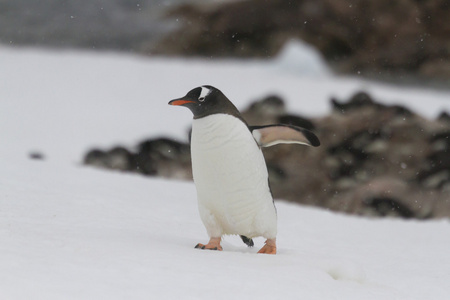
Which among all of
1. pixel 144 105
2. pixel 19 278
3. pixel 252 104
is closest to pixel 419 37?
pixel 144 105

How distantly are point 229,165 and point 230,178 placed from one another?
0.05 metres

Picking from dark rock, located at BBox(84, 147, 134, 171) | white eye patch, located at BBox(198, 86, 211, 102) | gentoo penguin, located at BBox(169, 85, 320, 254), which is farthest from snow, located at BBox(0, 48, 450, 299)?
dark rock, located at BBox(84, 147, 134, 171)

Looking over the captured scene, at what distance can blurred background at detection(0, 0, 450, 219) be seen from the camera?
584 centimetres

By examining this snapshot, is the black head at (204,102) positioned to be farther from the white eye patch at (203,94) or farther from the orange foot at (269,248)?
the orange foot at (269,248)

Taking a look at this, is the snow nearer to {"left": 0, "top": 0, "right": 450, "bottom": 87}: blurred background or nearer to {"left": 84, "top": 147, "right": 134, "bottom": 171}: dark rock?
{"left": 84, "top": 147, "right": 134, "bottom": 171}: dark rock

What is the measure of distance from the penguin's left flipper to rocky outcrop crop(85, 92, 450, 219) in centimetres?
307

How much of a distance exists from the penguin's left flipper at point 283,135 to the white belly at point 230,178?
51mm

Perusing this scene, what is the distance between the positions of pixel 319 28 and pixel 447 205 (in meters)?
6.49

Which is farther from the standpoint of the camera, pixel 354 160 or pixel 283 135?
pixel 354 160

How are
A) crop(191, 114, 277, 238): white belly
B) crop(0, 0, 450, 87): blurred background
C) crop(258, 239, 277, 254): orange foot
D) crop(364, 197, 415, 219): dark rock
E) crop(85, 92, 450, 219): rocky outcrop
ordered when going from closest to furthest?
crop(191, 114, 277, 238): white belly
crop(258, 239, 277, 254): orange foot
crop(364, 197, 415, 219): dark rock
crop(85, 92, 450, 219): rocky outcrop
crop(0, 0, 450, 87): blurred background

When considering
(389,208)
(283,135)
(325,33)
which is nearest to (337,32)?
(325,33)

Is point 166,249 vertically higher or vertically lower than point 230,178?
lower

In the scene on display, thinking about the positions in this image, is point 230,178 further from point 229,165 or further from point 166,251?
point 166,251

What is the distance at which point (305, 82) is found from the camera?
10.4m
